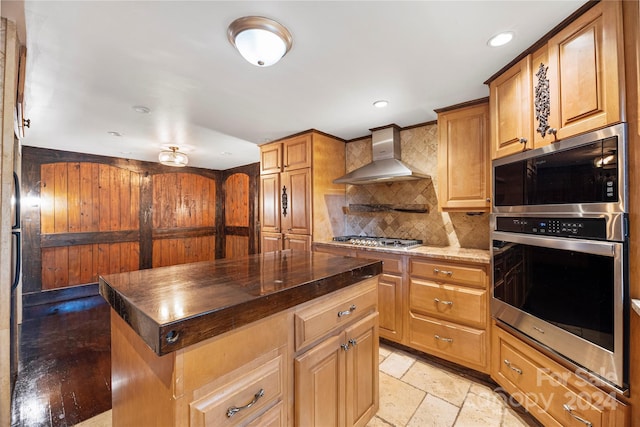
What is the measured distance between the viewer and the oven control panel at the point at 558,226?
125 cm

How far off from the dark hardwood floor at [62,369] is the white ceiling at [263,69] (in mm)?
2284

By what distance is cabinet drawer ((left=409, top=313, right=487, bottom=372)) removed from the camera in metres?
2.05

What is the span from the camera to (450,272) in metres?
2.17

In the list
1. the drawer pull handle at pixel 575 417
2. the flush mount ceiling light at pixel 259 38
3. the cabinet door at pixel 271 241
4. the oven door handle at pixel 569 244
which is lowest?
the drawer pull handle at pixel 575 417

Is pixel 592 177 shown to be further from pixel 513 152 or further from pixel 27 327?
pixel 27 327

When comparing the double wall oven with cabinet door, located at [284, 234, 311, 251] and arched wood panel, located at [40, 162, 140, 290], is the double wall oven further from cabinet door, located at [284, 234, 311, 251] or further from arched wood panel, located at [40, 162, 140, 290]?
arched wood panel, located at [40, 162, 140, 290]

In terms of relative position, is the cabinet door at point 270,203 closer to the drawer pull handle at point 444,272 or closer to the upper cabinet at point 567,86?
the drawer pull handle at point 444,272

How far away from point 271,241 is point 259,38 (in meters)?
2.65

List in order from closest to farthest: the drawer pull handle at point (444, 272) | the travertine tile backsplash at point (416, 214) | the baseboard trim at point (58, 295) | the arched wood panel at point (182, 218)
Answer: the drawer pull handle at point (444, 272), the travertine tile backsplash at point (416, 214), the baseboard trim at point (58, 295), the arched wood panel at point (182, 218)

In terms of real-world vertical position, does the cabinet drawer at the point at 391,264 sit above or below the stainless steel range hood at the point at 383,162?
below

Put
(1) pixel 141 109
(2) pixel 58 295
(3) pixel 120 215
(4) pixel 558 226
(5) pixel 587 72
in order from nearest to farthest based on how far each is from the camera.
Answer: (5) pixel 587 72, (4) pixel 558 226, (1) pixel 141 109, (2) pixel 58 295, (3) pixel 120 215

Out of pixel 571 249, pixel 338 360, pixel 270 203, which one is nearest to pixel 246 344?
pixel 338 360

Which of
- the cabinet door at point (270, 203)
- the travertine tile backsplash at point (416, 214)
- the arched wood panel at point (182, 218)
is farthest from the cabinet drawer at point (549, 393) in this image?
the arched wood panel at point (182, 218)

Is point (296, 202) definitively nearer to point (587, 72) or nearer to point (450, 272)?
point (450, 272)
